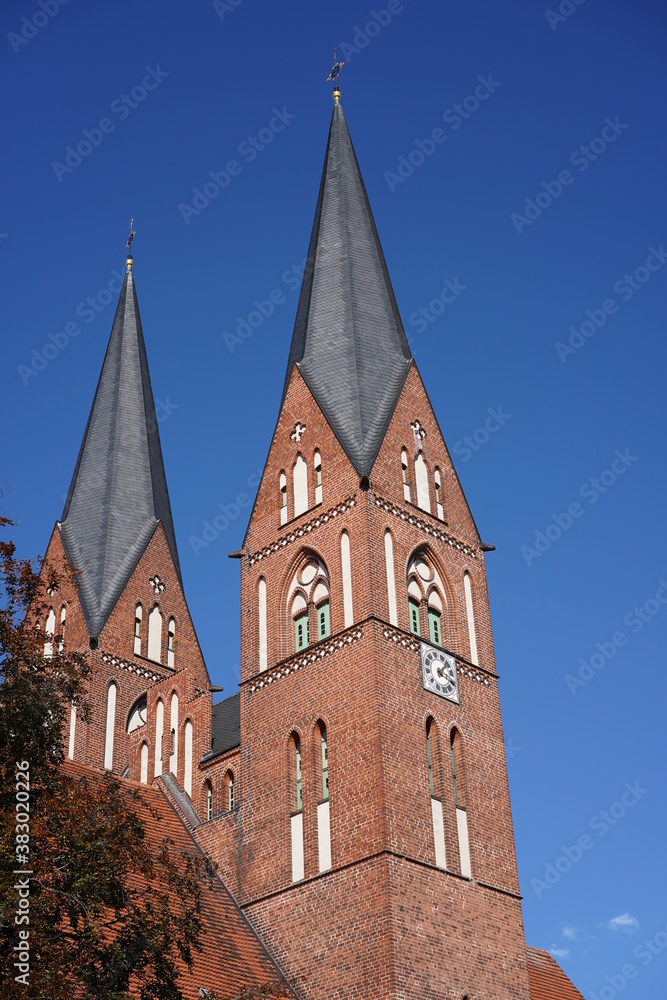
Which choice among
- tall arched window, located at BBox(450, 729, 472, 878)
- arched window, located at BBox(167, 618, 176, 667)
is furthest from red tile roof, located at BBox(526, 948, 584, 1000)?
arched window, located at BBox(167, 618, 176, 667)

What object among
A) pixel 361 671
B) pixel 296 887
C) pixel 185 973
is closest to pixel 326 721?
pixel 361 671

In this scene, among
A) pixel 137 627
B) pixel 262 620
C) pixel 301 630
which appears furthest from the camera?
A: pixel 137 627

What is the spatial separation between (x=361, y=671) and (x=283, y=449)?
653 centimetres

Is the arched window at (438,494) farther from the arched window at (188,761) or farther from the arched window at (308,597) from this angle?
the arched window at (188,761)

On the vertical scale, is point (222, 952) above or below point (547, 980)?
below

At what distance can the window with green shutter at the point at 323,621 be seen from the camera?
26.3 metres

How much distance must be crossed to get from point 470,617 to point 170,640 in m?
10.8

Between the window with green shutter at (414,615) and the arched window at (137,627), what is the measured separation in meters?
→ 10.4

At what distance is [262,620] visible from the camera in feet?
90.9

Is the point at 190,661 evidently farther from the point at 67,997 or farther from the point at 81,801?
the point at 67,997

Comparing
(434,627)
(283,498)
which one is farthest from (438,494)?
(283,498)

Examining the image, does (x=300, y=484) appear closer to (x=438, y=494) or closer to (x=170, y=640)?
(x=438, y=494)

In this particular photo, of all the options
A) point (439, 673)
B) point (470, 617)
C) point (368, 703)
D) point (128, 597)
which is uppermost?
point (128, 597)

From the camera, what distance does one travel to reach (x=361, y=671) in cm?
2469
